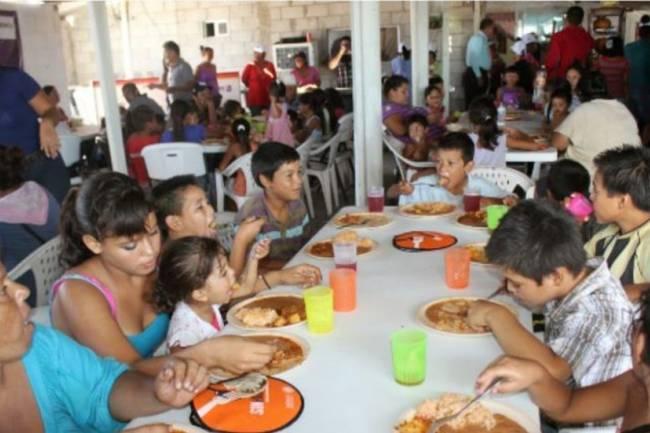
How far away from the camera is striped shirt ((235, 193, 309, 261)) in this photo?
9.53 feet

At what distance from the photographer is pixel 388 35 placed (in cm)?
1113

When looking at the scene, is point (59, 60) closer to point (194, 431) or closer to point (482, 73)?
point (482, 73)

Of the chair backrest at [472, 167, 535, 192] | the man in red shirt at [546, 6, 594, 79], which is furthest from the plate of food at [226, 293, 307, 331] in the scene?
the man in red shirt at [546, 6, 594, 79]

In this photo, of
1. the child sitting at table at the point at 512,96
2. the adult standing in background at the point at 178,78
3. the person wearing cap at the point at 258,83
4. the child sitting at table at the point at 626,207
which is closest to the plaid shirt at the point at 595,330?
the child sitting at table at the point at 626,207

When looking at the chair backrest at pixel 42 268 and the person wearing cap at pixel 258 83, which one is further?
the person wearing cap at pixel 258 83

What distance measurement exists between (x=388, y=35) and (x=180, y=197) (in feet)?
31.4

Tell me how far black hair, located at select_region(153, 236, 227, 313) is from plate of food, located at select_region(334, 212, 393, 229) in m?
1.04

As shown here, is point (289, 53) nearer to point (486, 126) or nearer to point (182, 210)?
point (486, 126)

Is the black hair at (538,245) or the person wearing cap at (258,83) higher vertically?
the person wearing cap at (258,83)

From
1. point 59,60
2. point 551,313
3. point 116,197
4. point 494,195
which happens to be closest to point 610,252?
point 551,313

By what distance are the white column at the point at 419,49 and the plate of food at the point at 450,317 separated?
20.5 feet

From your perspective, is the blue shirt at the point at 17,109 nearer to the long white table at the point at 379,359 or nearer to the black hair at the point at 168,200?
the black hair at the point at 168,200

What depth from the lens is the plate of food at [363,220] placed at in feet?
9.17

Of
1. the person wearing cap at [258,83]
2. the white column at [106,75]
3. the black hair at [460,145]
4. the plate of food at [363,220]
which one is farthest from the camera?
the person wearing cap at [258,83]
